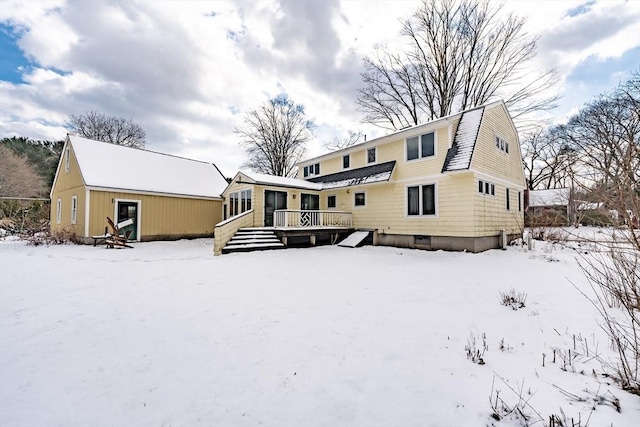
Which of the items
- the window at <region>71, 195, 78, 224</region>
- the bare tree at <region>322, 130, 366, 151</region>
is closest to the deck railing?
the window at <region>71, 195, 78, 224</region>

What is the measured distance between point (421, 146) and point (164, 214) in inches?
594

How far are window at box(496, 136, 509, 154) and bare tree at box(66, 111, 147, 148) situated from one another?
36.3 metres

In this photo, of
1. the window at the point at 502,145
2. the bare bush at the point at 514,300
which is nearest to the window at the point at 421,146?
the window at the point at 502,145

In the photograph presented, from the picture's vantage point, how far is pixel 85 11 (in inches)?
401

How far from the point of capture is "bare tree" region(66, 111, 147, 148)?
94.9 ft

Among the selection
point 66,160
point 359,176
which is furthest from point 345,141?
point 66,160

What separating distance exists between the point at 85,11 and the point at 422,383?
1580 cm

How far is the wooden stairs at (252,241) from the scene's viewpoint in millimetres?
11390

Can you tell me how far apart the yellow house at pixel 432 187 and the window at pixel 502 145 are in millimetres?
54

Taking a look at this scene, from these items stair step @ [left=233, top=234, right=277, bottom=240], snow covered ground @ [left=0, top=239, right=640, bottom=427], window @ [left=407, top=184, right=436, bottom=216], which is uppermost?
window @ [left=407, top=184, right=436, bottom=216]

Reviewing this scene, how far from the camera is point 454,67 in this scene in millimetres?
20203

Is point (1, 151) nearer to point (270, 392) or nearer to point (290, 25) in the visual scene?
point (290, 25)

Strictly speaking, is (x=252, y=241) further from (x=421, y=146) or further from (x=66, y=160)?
(x=66, y=160)

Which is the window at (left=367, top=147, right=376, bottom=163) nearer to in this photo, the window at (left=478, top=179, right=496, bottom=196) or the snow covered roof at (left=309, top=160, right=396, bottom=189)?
the snow covered roof at (left=309, top=160, right=396, bottom=189)
